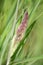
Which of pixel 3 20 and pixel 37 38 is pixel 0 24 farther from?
pixel 37 38

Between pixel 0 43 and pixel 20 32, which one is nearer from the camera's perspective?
pixel 20 32

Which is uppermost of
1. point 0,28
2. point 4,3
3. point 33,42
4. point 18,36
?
point 4,3

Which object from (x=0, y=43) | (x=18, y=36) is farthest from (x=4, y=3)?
(x=18, y=36)

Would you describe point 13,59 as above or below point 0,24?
below

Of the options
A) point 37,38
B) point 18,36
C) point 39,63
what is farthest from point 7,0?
point 18,36

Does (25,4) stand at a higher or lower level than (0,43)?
Answer: higher

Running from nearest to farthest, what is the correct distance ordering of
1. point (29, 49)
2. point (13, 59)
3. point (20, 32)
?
point (20, 32)
point (13, 59)
point (29, 49)

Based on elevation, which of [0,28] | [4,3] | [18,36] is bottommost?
[18,36]

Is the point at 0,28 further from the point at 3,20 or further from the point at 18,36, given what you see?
the point at 18,36

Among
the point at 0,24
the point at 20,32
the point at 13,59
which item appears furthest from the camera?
the point at 0,24
